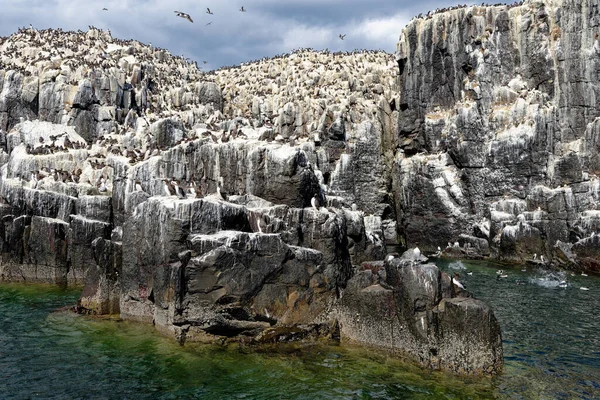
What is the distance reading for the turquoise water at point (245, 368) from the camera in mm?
15922

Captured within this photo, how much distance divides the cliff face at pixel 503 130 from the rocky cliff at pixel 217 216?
5.24 metres

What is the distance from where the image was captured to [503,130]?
53750 mm

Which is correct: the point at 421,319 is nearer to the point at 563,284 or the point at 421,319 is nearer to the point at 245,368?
the point at 245,368

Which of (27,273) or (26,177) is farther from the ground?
(26,177)

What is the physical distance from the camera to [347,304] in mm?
20328

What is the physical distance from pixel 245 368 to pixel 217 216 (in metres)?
6.50

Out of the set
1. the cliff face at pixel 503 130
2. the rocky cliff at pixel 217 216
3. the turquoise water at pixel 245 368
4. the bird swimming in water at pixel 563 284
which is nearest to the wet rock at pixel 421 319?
the rocky cliff at pixel 217 216

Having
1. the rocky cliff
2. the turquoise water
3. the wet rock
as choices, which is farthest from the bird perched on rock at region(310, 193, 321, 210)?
the turquoise water

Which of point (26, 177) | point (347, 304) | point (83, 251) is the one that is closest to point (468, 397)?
point (347, 304)

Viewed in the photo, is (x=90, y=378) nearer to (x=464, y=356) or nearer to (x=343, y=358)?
(x=343, y=358)

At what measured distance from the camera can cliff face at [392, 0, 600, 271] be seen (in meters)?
47.9

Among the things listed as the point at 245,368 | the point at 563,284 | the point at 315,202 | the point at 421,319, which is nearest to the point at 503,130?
the point at 563,284

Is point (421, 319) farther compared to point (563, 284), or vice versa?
point (563, 284)

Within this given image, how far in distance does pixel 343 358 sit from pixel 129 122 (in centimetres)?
4995
